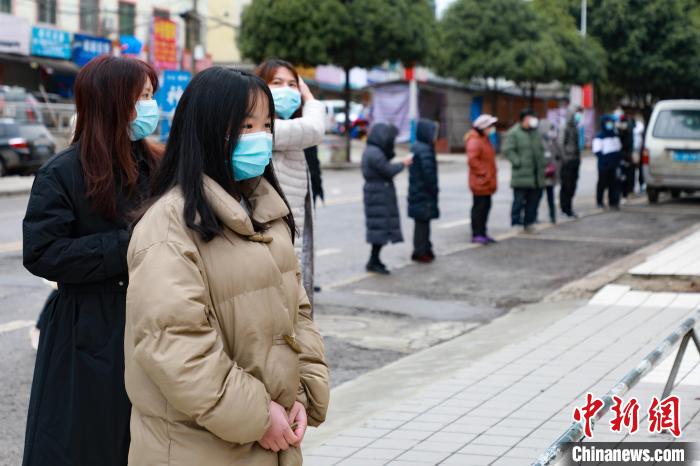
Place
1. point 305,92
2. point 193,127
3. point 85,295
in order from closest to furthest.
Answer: point 193,127 < point 85,295 < point 305,92

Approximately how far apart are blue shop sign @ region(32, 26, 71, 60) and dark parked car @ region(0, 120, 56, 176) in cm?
1480

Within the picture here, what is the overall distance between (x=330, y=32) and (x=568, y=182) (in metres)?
16.6

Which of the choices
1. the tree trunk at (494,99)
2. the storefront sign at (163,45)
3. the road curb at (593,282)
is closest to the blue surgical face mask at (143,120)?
the road curb at (593,282)

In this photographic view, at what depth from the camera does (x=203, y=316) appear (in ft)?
8.93

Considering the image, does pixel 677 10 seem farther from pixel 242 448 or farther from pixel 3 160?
pixel 242 448

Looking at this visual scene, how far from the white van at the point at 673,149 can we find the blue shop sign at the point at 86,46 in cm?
2485

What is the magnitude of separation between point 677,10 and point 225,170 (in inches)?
1716

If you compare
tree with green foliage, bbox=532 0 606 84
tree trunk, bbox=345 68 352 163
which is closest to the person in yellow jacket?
tree trunk, bbox=345 68 352 163

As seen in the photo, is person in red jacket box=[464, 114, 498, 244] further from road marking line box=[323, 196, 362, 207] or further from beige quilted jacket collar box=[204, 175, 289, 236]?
beige quilted jacket collar box=[204, 175, 289, 236]

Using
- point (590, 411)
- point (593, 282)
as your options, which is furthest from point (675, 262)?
point (590, 411)

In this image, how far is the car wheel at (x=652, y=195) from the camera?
72.2 feet

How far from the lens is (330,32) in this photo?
3406 centimetres

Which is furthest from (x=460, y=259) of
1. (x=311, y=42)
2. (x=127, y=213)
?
(x=311, y=42)

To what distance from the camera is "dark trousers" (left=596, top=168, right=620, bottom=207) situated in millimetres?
20312
